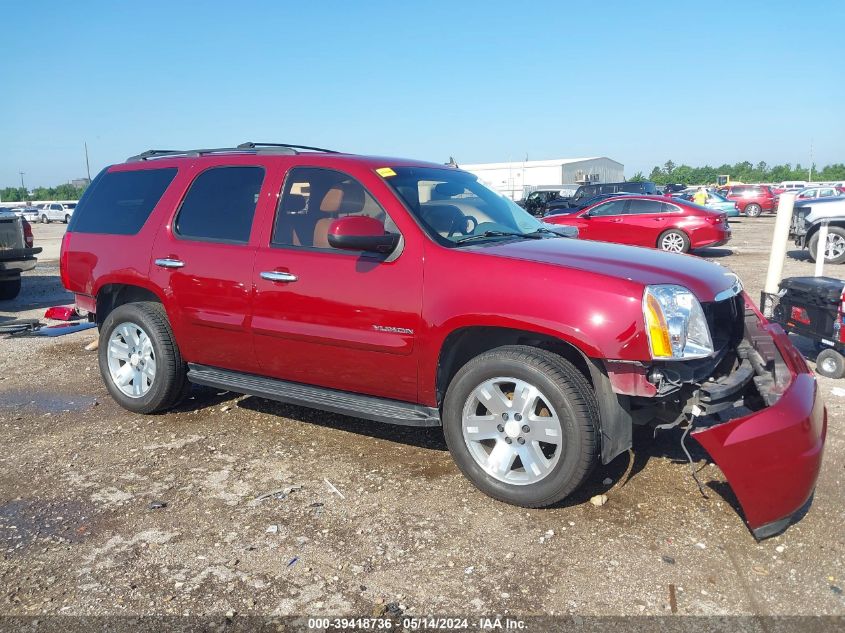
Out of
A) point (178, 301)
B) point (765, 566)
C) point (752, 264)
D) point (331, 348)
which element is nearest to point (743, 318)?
point (765, 566)

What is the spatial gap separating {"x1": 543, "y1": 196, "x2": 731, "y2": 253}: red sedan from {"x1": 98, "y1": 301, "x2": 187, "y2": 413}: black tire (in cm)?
1267

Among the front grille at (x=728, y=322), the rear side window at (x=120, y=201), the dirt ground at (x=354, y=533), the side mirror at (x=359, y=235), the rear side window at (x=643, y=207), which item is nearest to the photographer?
the dirt ground at (x=354, y=533)

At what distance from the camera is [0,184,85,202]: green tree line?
8775 cm

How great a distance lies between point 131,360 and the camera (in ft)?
17.3

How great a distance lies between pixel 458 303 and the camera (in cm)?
372

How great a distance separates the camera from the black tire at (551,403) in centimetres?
344

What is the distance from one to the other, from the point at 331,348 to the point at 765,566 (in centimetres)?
252

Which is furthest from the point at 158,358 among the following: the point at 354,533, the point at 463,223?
the point at 463,223

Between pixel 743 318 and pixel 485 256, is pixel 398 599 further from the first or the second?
pixel 743 318

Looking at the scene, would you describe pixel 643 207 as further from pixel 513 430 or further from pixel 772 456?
pixel 772 456

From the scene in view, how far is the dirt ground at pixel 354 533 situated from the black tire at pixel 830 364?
1.10m

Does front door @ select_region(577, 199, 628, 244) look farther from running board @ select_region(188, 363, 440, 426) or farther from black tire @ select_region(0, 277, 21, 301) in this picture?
running board @ select_region(188, 363, 440, 426)

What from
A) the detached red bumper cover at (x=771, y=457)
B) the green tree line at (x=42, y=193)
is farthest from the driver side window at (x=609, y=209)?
the green tree line at (x=42, y=193)

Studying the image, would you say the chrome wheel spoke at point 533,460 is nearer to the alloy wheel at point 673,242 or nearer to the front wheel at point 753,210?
the alloy wheel at point 673,242
